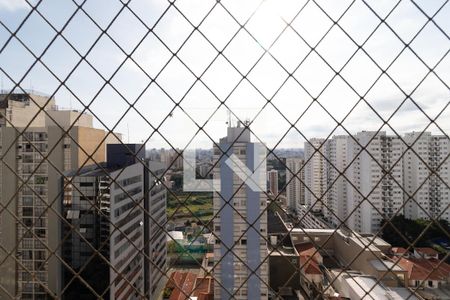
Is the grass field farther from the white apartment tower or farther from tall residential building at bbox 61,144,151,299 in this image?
the white apartment tower

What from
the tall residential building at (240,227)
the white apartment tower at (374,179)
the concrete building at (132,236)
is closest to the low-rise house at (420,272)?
the tall residential building at (240,227)

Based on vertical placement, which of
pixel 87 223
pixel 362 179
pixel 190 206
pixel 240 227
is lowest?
pixel 87 223

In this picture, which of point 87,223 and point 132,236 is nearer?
point 87,223

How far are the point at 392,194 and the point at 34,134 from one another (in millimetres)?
12023

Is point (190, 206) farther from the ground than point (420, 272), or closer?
farther from the ground

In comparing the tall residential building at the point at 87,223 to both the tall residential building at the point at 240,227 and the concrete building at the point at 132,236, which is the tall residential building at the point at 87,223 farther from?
the tall residential building at the point at 240,227

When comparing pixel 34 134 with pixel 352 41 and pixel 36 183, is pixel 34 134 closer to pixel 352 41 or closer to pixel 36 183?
pixel 36 183

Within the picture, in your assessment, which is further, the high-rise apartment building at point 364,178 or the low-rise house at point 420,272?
the high-rise apartment building at point 364,178

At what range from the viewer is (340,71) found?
83 cm

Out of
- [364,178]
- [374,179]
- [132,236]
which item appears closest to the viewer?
[132,236]

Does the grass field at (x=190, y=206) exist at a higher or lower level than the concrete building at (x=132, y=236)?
higher

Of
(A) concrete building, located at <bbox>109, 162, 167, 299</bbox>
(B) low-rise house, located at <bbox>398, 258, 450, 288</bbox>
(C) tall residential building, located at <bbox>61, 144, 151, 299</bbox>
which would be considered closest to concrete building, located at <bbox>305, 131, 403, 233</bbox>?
(B) low-rise house, located at <bbox>398, 258, 450, 288</bbox>

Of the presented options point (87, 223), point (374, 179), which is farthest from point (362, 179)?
point (87, 223)

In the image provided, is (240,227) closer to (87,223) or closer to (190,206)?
(190,206)
